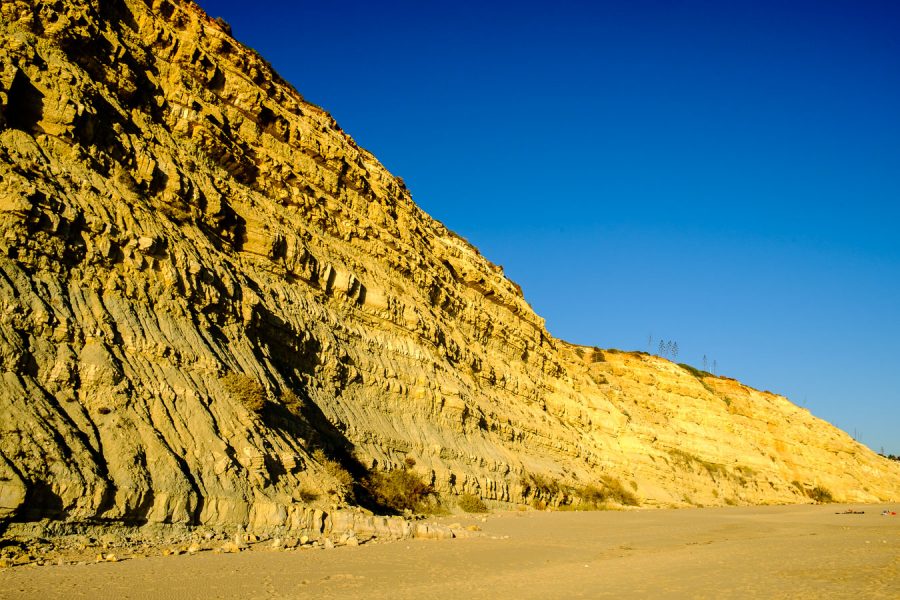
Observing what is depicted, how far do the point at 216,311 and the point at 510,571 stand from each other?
9.75m

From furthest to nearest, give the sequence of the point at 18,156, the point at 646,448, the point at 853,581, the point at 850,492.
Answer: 1. the point at 850,492
2. the point at 646,448
3. the point at 18,156
4. the point at 853,581

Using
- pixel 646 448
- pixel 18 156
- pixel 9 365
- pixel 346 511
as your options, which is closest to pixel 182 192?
pixel 18 156

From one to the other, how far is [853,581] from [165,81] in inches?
929

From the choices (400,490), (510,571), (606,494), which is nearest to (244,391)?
(400,490)

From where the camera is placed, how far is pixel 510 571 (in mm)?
11078

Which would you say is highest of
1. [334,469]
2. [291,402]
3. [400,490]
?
[291,402]

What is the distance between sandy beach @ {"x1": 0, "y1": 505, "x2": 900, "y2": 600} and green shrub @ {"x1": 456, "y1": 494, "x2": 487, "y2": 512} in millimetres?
2915

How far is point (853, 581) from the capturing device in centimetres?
1155

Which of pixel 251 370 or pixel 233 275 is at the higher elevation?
pixel 233 275

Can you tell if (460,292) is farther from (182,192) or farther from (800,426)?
(800,426)

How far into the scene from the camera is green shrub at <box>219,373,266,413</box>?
13.9 meters

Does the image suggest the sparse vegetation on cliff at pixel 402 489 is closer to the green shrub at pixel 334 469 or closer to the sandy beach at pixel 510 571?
the sandy beach at pixel 510 571

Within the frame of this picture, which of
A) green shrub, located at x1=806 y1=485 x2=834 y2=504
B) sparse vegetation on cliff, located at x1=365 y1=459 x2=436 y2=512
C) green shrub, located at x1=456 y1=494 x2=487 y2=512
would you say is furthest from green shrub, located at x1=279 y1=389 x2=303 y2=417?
green shrub, located at x1=806 y1=485 x2=834 y2=504

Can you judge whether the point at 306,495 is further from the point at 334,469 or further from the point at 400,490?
the point at 400,490
